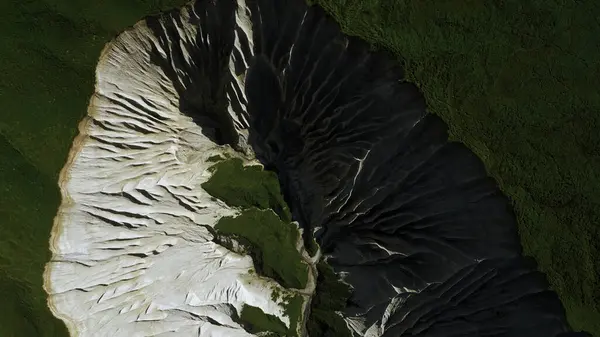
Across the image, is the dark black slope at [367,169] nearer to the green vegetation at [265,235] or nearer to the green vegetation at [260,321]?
the green vegetation at [265,235]

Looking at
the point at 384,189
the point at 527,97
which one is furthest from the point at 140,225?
the point at 527,97

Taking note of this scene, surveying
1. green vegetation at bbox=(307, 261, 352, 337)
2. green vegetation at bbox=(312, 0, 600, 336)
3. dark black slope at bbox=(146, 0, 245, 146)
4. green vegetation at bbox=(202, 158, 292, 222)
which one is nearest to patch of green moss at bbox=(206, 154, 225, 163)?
green vegetation at bbox=(202, 158, 292, 222)

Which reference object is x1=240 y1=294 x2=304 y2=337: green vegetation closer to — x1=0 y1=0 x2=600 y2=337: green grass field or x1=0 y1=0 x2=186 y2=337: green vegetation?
x1=0 y1=0 x2=186 y2=337: green vegetation

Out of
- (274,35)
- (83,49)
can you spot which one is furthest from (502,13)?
(83,49)

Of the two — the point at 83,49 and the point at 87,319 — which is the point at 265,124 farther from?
the point at 87,319

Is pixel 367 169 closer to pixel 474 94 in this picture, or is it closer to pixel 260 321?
pixel 474 94
